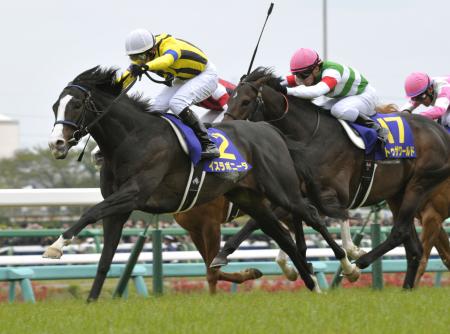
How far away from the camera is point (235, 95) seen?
8.34m

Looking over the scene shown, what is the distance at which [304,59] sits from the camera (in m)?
8.45

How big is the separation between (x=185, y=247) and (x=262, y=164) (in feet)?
17.0

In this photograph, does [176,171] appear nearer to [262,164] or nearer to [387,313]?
[262,164]

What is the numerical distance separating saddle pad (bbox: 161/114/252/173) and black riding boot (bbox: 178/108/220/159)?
0.04 m

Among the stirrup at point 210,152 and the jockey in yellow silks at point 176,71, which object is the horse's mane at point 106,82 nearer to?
the jockey in yellow silks at point 176,71

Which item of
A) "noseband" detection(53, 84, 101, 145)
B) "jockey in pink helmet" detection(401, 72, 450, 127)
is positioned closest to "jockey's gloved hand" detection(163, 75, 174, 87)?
"noseband" detection(53, 84, 101, 145)

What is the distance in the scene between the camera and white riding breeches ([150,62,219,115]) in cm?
755

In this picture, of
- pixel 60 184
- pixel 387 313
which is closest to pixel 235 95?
pixel 387 313

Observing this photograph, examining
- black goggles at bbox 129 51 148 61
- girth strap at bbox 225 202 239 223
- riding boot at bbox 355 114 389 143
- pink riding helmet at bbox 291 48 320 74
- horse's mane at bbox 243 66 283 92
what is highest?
black goggles at bbox 129 51 148 61

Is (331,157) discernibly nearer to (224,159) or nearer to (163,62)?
(224,159)

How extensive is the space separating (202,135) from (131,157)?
576mm

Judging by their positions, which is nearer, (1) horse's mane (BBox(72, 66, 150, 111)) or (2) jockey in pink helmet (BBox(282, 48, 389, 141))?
(1) horse's mane (BBox(72, 66, 150, 111))

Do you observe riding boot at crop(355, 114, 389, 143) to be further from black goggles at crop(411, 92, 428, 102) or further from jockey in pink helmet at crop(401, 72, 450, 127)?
black goggles at crop(411, 92, 428, 102)

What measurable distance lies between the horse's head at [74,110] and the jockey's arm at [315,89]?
173cm
